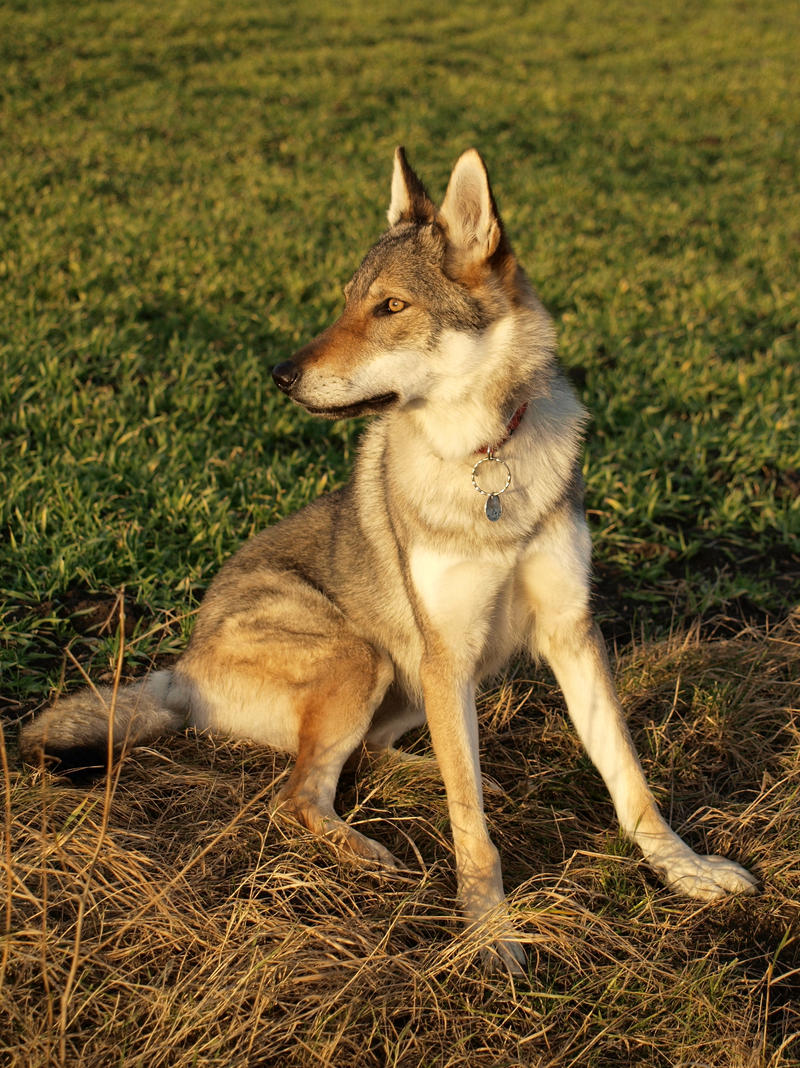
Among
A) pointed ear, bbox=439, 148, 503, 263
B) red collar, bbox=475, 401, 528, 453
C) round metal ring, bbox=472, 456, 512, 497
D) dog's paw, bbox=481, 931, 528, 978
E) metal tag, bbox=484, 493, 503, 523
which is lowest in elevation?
dog's paw, bbox=481, 931, 528, 978

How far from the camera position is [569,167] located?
37.8ft

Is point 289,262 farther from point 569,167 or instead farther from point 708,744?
point 708,744

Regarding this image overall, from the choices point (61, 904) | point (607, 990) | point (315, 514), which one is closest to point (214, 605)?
point (315, 514)

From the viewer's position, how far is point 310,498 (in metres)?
5.05

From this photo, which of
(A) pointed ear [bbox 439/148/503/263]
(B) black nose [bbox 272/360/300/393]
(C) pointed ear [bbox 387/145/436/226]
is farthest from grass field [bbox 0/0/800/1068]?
(C) pointed ear [bbox 387/145/436/226]

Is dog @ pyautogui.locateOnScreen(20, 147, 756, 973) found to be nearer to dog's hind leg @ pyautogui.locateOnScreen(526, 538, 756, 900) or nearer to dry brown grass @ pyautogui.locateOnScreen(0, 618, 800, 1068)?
dog's hind leg @ pyautogui.locateOnScreen(526, 538, 756, 900)

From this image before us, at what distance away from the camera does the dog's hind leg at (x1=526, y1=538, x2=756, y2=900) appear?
303 centimetres

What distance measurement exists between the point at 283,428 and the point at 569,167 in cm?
752

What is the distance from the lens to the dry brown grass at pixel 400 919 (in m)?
2.32

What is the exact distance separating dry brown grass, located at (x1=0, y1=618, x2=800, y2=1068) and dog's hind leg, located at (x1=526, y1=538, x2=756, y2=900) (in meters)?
0.08

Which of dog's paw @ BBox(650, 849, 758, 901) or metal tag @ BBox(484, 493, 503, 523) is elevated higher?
metal tag @ BBox(484, 493, 503, 523)

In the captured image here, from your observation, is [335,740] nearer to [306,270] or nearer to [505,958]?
[505,958]

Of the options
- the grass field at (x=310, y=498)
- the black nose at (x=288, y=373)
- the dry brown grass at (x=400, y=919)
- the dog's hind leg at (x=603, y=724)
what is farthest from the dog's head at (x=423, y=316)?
the dry brown grass at (x=400, y=919)

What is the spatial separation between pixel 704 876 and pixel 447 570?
1.28 meters
